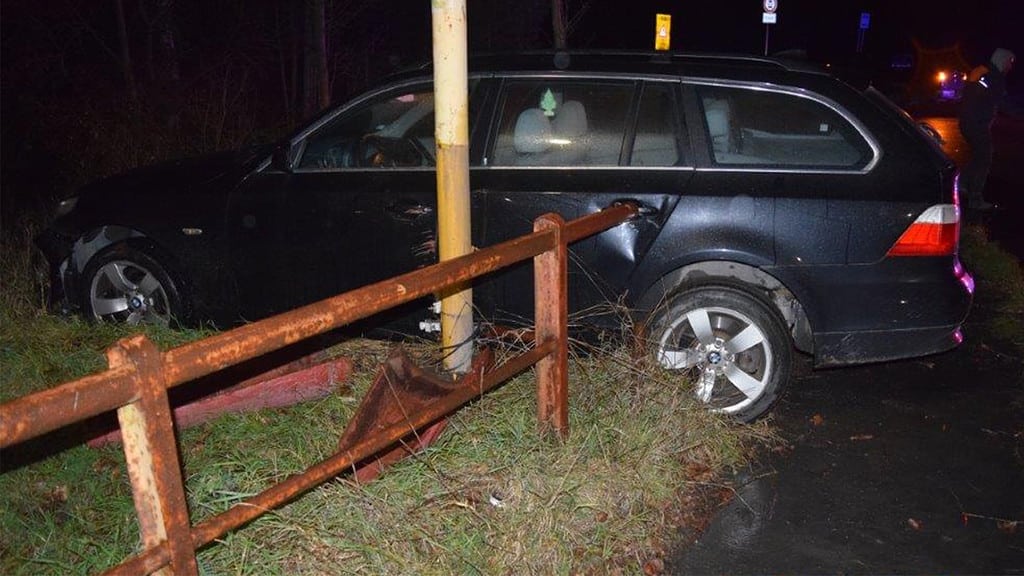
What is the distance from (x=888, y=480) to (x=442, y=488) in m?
2.14

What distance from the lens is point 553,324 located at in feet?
12.7

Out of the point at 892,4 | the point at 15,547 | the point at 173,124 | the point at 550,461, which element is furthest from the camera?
the point at 892,4

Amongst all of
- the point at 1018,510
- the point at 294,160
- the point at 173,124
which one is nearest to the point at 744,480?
the point at 1018,510

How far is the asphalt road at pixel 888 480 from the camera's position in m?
3.64

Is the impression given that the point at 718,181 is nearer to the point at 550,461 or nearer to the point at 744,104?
the point at 744,104

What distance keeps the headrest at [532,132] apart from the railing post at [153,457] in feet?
9.87

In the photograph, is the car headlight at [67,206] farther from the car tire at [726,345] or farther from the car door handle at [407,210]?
the car tire at [726,345]

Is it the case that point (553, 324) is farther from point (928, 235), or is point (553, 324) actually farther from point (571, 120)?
point (928, 235)

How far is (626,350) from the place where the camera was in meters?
4.57

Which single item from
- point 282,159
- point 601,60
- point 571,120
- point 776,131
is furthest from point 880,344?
point 282,159

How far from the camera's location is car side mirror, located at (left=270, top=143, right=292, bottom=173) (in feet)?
16.9

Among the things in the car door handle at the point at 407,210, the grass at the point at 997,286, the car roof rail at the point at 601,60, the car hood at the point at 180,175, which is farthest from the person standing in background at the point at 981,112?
the car hood at the point at 180,175

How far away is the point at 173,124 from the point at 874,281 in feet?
35.7

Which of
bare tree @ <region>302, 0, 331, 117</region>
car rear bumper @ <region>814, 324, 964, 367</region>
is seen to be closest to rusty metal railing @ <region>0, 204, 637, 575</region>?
car rear bumper @ <region>814, 324, 964, 367</region>
